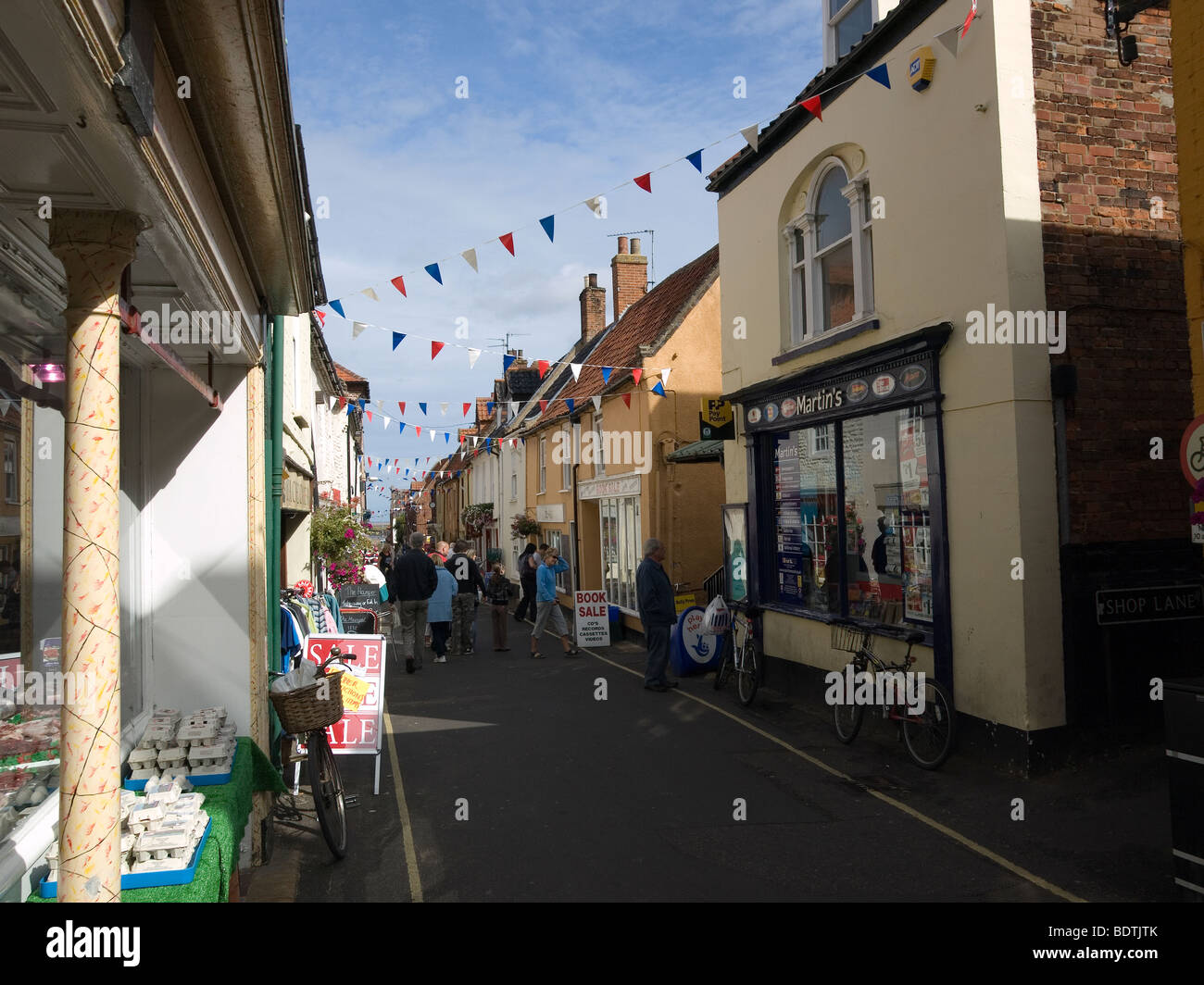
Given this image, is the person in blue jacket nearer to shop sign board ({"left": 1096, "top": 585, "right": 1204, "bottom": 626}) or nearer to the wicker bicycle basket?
the wicker bicycle basket

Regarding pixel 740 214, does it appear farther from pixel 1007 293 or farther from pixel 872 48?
pixel 1007 293

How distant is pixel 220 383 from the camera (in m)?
5.57

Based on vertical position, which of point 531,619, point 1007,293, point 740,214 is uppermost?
point 740,214

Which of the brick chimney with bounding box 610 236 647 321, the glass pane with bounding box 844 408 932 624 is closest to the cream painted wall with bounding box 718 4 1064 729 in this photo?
the glass pane with bounding box 844 408 932 624

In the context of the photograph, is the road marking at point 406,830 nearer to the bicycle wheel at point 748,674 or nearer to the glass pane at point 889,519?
the bicycle wheel at point 748,674

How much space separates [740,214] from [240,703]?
9.10m

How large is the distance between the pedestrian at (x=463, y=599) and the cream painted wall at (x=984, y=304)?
8.78m

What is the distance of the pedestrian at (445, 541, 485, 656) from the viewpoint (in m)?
15.1

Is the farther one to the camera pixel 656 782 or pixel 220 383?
Result: pixel 656 782

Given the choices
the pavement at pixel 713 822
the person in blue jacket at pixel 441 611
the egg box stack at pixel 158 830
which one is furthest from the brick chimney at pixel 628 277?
the egg box stack at pixel 158 830

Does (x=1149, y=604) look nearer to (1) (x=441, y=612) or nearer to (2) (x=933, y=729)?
(2) (x=933, y=729)

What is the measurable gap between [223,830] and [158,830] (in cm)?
55
